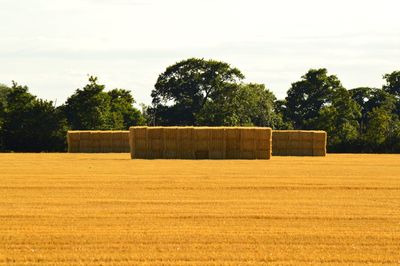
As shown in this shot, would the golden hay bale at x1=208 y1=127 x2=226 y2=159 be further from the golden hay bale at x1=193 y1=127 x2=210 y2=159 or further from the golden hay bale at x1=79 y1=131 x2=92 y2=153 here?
the golden hay bale at x1=79 y1=131 x2=92 y2=153

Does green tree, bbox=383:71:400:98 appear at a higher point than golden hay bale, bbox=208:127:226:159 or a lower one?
higher

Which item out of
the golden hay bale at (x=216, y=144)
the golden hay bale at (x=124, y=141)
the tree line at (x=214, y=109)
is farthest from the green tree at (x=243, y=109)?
the golden hay bale at (x=216, y=144)

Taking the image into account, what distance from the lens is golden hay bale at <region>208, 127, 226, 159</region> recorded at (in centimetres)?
4597

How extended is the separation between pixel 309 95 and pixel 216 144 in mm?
53896

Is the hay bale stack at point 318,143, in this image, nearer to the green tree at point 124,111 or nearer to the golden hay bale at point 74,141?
the golden hay bale at point 74,141

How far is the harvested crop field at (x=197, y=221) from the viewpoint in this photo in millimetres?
12664

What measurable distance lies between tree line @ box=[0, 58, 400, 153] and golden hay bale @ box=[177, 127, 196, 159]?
2498 cm

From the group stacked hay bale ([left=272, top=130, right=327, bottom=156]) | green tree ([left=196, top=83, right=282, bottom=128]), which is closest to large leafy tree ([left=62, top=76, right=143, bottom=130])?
green tree ([left=196, top=83, right=282, bottom=128])

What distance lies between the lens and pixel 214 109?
283ft

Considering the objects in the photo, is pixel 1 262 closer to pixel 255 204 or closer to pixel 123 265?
pixel 123 265

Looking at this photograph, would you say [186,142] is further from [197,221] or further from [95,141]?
[197,221]

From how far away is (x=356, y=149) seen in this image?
71688 mm

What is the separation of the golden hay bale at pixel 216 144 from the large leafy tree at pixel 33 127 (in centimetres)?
2564

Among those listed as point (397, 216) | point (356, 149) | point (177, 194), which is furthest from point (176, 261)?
point (356, 149)
